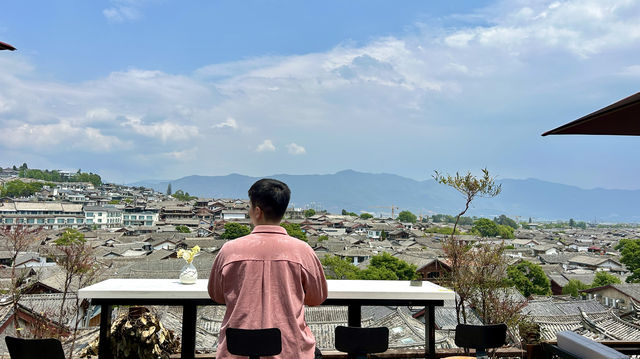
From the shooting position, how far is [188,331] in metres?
2.49

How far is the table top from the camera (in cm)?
228

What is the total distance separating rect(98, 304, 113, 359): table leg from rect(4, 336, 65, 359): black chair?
0.58 meters

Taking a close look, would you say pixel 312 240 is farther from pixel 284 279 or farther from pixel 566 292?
pixel 284 279

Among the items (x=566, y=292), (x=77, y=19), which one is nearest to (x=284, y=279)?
(x=77, y=19)

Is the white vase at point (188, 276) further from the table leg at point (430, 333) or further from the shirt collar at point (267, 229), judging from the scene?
the table leg at point (430, 333)

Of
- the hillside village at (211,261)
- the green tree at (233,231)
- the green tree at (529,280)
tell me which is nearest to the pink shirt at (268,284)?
the hillside village at (211,261)

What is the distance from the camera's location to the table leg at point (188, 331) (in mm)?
2457

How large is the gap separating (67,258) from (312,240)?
4351 cm

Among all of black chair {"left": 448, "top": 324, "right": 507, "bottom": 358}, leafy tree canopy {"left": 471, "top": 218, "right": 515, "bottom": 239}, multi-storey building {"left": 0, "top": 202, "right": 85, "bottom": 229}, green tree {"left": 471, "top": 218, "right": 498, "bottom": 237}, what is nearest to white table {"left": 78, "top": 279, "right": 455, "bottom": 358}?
black chair {"left": 448, "top": 324, "right": 507, "bottom": 358}

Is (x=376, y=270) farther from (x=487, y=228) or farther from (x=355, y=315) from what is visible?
(x=487, y=228)

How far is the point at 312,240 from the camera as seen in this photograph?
4641 cm

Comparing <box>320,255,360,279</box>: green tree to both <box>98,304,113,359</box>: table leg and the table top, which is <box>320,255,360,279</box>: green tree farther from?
<box>98,304,113,359</box>: table leg

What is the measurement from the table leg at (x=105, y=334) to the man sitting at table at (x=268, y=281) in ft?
3.78

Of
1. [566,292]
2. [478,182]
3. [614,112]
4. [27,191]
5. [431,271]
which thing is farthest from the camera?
[27,191]
